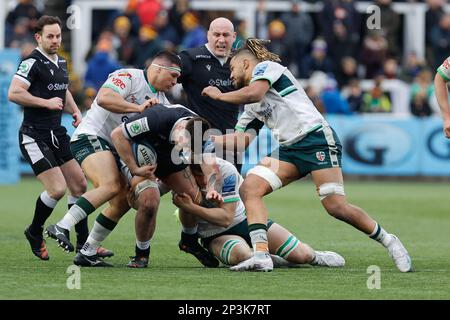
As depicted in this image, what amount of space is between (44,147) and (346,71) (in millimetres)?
15851

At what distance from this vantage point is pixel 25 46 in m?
23.8

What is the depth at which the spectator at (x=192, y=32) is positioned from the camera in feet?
79.9

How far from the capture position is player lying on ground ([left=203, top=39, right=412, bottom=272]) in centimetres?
1009

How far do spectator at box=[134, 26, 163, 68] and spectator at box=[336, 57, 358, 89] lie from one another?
460 centimetres

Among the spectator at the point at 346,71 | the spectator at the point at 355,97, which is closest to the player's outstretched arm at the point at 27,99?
the spectator at the point at 355,97

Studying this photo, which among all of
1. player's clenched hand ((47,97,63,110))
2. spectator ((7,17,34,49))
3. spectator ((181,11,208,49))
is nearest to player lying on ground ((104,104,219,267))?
player's clenched hand ((47,97,63,110))

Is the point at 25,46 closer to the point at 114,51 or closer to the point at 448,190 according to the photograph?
the point at 114,51

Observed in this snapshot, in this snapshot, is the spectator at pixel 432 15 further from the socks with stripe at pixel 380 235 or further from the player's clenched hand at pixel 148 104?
the player's clenched hand at pixel 148 104

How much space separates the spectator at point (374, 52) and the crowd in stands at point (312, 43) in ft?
0.08

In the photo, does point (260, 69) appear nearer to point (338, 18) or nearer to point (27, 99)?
point (27, 99)

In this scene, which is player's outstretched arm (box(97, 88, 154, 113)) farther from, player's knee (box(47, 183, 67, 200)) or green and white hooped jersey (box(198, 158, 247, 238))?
player's knee (box(47, 183, 67, 200))

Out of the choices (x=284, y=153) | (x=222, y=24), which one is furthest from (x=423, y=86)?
(x=284, y=153)

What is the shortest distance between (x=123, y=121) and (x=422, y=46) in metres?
19.5

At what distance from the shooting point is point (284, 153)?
1037cm
